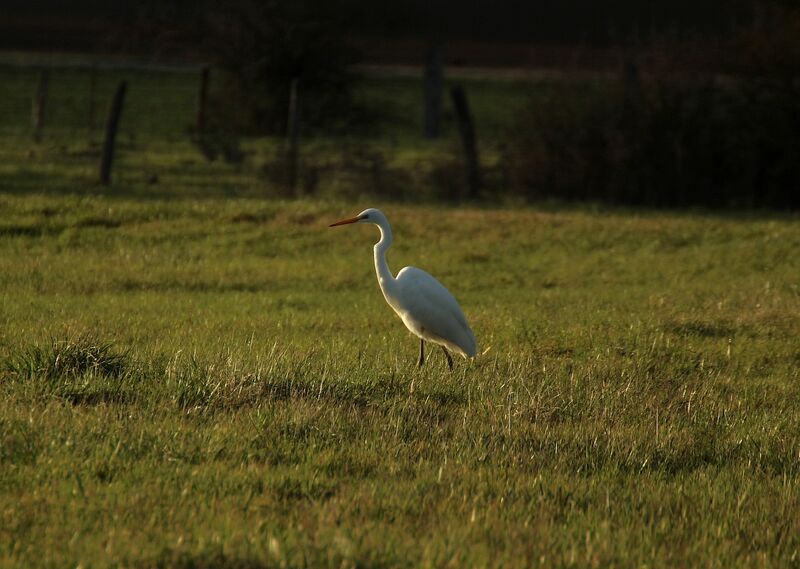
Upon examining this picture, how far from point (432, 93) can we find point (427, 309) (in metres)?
23.2

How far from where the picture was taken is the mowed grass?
191 inches

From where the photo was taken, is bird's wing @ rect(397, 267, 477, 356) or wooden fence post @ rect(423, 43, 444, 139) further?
wooden fence post @ rect(423, 43, 444, 139)

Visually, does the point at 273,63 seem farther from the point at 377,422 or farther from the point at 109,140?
the point at 377,422

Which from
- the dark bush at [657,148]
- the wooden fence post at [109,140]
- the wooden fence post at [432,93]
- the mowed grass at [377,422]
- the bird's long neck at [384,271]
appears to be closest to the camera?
the mowed grass at [377,422]

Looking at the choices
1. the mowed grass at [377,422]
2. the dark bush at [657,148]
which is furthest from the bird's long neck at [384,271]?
the dark bush at [657,148]

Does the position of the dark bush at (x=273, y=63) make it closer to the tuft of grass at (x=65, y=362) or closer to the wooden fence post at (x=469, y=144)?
the wooden fence post at (x=469, y=144)

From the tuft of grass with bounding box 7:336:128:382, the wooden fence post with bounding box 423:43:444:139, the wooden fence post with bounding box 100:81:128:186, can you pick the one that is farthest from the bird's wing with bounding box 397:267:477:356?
the wooden fence post with bounding box 423:43:444:139

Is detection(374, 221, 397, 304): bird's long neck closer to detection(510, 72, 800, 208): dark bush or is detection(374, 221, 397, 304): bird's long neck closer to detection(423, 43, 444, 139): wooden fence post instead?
detection(510, 72, 800, 208): dark bush

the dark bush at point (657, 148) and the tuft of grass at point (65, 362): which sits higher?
the dark bush at point (657, 148)

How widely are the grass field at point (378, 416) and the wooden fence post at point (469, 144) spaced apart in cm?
603

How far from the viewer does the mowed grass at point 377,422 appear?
191 inches

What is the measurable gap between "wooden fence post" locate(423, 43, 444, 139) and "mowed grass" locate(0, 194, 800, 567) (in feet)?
59.0

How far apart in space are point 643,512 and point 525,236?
35.6ft

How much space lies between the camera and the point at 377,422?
657cm
